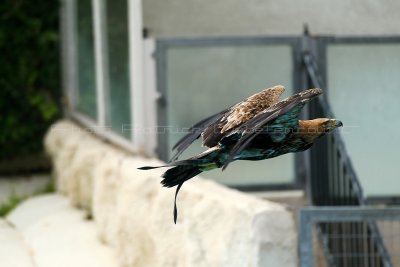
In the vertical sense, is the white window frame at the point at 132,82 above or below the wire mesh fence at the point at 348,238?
above

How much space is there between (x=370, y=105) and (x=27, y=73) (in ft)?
15.1

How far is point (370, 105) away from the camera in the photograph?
21.6 feet

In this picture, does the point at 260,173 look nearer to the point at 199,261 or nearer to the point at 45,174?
the point at 199,261

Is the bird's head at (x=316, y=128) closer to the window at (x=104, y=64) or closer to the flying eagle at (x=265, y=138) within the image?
the flying eagle at (x=265, y=138)

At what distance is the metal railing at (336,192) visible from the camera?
546cm

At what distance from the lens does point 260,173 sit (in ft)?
21.6

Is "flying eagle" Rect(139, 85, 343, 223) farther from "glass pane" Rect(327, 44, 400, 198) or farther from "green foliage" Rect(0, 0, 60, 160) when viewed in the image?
"green foliage" Rect(0, 0, 60, 160)

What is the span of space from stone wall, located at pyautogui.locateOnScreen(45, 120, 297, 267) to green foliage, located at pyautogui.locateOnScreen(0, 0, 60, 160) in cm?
214

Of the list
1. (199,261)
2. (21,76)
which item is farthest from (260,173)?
(21,76)

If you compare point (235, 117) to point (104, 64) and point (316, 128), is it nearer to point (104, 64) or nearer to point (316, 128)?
point (316, 128)

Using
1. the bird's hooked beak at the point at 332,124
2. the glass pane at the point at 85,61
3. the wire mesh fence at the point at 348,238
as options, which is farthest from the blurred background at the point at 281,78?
the bird's hooked beak at the point at 332,124

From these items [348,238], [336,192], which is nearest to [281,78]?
[336,192]

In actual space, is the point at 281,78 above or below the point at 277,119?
below

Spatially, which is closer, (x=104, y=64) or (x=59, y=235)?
(x=59, y=235)
